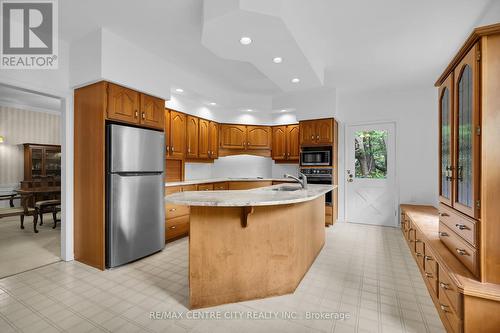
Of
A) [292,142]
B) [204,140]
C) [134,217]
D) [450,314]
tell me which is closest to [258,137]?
[292,142]

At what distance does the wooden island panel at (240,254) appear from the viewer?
207 cm

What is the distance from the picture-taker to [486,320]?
149 cm

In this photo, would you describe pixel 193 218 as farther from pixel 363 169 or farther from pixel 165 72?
pixel 363 169

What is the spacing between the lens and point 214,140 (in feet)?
17.8

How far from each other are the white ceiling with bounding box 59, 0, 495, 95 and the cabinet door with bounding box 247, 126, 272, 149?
1931 millimetres

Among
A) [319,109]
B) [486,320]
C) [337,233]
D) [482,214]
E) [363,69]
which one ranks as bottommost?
[337,233]

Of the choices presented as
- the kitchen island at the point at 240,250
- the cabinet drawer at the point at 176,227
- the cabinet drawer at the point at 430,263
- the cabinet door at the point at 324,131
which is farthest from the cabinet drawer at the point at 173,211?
the cabinet drawer at the point at 430,263

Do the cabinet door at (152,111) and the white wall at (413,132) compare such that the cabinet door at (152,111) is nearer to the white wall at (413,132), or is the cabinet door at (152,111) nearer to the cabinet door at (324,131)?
the cabinet door at (324,131)

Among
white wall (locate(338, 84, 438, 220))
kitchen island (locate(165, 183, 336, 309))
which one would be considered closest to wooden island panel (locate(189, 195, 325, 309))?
kitchen island (locate(165, 183, 336, 309))

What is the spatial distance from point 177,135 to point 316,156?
275 centimetres

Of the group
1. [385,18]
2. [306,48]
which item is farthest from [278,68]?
[385,18]

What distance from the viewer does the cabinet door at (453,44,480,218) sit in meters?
1.58

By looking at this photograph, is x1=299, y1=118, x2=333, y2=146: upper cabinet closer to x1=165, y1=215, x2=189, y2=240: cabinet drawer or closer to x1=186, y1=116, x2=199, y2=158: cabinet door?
x1=186, y1=116, x2=199, y2=158: cabinet door

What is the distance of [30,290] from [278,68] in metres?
3.60
